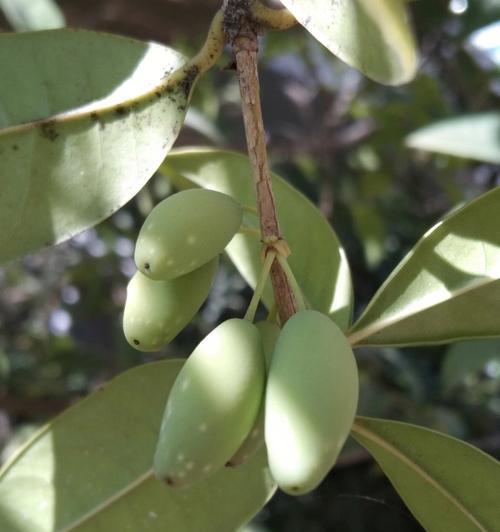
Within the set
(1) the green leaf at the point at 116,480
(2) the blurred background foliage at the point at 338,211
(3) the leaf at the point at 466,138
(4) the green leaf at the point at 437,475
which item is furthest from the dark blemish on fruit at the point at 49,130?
(2) the blurred background foliage at the point at 338,211

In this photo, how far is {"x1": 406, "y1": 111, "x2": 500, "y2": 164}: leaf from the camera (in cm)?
169

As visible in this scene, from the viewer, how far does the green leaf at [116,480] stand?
0.96 meters

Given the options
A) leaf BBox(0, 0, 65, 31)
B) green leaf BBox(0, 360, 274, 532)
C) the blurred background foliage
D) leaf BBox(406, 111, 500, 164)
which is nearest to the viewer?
green leaf BBox(0, 360, 274, 532)

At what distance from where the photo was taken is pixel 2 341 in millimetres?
3064

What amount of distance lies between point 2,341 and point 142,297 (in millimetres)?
2416

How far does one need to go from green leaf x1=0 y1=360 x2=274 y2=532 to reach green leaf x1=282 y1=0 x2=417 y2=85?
16.3 inches

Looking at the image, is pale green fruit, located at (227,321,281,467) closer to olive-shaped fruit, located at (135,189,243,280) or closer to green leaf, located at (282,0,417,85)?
olive-shaped fruit, located at (135,189,243,280)

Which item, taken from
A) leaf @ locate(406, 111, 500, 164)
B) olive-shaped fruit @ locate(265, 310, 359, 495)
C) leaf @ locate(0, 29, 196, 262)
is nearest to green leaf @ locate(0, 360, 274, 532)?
leaf @ locate(0, 29, 196, 262)

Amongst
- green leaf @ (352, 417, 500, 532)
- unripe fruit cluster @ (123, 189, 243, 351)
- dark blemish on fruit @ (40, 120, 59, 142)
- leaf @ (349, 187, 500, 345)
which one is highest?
dark blemish on fruit @ (40, 120, 59, 142)

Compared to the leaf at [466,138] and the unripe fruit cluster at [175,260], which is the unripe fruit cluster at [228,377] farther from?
the leaf at [466,138]

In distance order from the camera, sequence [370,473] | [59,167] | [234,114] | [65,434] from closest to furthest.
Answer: [59,167]
[65,434]
[370,473]
[234,114]

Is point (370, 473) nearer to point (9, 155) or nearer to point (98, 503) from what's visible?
point (98, 503)

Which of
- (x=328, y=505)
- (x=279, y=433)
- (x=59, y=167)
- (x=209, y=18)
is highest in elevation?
(x=59, y=167)

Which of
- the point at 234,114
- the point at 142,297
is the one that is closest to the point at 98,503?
the point at 142,297
